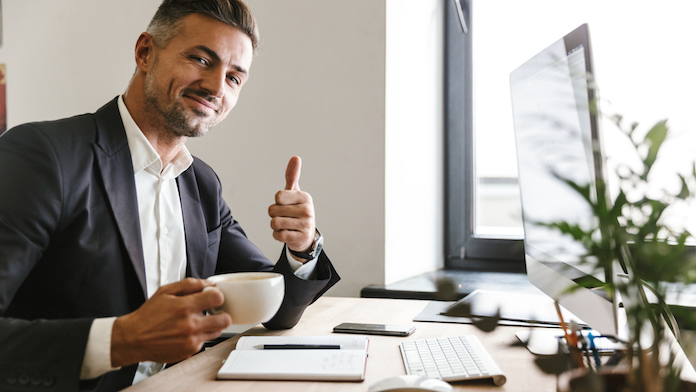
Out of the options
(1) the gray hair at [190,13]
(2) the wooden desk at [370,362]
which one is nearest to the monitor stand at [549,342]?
(2) the wooden desk at [370,362]

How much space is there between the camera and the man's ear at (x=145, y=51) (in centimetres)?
128

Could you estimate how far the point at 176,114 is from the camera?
1.23 metres

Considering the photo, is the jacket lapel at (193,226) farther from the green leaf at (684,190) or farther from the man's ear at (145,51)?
the green leaf at (684,190)

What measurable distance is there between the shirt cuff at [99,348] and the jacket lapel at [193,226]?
1.65 ft

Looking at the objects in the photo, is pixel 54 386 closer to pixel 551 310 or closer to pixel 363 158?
pixel 551 310

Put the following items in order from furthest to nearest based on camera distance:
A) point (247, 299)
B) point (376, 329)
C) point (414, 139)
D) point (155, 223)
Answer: point (414, 139), point (155, 223), point (376, 329), point (247, 299)

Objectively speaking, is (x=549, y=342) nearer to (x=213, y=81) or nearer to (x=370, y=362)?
(x=370, y=362)

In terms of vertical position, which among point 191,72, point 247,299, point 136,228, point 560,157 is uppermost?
point 191,72

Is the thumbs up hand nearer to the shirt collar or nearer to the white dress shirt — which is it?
the white dress shirt

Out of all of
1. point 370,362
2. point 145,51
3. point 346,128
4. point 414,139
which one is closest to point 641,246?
point 370,362

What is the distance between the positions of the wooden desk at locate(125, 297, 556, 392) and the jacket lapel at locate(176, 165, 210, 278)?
8.6 inches

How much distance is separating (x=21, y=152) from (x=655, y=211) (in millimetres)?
988

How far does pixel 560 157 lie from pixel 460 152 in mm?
1386

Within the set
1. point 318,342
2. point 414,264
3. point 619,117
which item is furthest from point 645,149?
point 414,264
